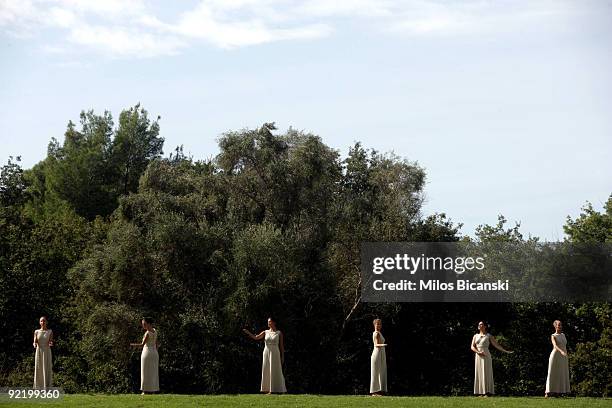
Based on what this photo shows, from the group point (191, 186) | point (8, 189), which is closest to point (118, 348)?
point (191, 186)

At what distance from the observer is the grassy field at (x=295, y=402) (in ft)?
76.8

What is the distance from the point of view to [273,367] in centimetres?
2806

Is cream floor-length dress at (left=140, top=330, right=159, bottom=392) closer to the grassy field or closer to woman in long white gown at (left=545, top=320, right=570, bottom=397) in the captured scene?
the grassy field

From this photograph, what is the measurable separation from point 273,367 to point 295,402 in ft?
13.8

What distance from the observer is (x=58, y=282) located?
5075 centimetres

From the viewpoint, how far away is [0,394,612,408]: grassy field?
76.8 ft

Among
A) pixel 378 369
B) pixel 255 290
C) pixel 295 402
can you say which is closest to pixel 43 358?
pixel 295 402

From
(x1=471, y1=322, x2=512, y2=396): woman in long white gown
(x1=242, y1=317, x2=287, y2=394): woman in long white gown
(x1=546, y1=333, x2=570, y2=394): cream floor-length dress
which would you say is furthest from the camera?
(x1=242, y1=317, x2=287, y2=394): woman in long white gown

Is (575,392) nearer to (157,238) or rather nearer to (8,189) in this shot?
(157,238)

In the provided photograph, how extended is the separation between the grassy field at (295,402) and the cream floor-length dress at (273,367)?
91.8 inches

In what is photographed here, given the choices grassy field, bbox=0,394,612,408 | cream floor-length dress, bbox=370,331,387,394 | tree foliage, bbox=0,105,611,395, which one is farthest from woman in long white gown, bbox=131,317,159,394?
tree foliage, bbox=0,105,611,395

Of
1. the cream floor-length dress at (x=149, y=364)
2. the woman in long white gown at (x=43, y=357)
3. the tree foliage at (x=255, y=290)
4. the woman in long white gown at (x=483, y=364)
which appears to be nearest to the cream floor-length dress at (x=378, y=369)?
the woman in long white gown at (x=483, y=364)

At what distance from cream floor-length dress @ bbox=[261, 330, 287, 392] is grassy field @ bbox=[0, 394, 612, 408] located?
7.65ft

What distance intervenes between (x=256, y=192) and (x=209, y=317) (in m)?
6.66
